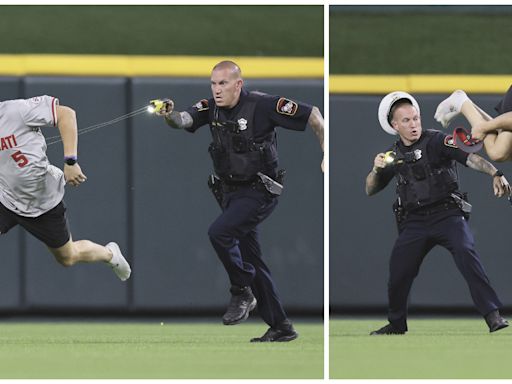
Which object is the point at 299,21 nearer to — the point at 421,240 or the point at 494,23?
the point at 494,23

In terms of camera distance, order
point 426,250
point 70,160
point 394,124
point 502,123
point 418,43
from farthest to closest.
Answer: point 418,43
point 394,124
point 426,250
point 70,160
point 502,123

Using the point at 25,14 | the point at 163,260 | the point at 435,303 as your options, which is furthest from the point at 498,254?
the point at 25,14

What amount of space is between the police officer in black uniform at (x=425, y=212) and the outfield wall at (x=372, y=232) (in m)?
0.95

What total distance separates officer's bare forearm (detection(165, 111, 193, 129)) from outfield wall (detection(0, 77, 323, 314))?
1250 millimetres

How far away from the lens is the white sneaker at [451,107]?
265 inches

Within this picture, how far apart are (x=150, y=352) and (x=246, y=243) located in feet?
2.28

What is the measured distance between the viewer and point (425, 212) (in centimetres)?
692

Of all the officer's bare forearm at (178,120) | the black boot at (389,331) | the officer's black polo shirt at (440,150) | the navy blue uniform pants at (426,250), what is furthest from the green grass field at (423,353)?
the officer's bare forearm at (178,120)

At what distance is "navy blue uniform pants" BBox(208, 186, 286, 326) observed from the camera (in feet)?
20.7

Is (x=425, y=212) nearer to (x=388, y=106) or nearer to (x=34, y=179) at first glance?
(x=388, y=106)

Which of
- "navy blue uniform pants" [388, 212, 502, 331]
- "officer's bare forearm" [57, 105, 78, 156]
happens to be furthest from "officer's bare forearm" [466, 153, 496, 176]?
"officer's bare forearm" [57, 105, 78, 156]

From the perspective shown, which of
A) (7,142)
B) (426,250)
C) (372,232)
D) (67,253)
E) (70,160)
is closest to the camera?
(70,160)

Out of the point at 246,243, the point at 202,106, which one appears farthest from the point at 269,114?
the point at 246,243

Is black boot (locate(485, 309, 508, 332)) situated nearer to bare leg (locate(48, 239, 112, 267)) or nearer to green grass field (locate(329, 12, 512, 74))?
bare leg (locate(48, 239, 112, 267))
